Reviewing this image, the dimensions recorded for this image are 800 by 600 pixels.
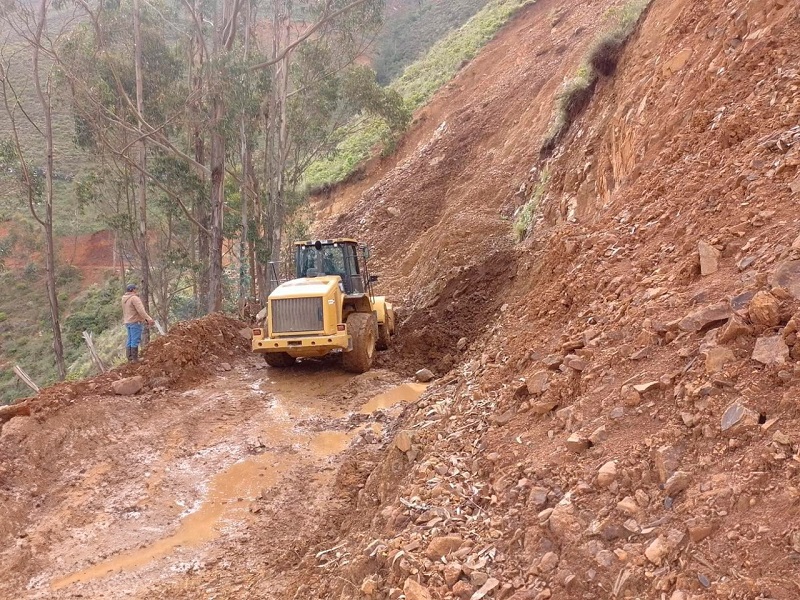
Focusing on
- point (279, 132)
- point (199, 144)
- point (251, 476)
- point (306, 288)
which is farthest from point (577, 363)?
point (199, 144)

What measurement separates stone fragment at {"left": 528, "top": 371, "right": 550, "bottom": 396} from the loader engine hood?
541 centimetres

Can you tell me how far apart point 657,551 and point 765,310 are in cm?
166

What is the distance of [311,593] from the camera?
14.3ft

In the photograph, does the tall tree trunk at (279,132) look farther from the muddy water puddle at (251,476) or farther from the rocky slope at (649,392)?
the rocky slope at (649,392)

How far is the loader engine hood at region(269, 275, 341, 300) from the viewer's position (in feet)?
32.7

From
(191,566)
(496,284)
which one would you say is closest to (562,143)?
(496,284)

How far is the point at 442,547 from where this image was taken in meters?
3.72

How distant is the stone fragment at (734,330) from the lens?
373cm

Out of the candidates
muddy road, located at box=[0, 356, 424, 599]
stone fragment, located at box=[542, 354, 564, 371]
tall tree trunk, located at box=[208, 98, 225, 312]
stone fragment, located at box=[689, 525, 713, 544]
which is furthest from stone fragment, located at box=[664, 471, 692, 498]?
tall tree trunk, located at box=[208, 98, 225, 312]

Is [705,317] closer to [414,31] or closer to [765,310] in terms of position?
[765,310]

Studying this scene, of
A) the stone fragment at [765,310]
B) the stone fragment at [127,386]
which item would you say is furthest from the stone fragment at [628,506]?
the stone fragment at [127,386]

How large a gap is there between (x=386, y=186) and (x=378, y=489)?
19719mm

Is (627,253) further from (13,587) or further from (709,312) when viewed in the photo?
(13,587)

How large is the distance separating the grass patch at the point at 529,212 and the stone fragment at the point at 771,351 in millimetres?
9135
